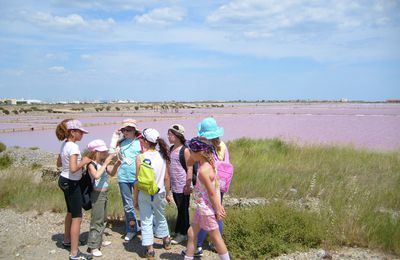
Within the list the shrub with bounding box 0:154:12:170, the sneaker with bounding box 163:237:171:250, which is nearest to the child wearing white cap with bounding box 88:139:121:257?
the sneaker with bounding box 163:237:171:250

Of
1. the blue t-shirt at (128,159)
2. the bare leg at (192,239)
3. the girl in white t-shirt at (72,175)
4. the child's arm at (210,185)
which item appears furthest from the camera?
the blue t-shirt at (128,159)

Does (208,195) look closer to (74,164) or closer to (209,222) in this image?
(209,222)

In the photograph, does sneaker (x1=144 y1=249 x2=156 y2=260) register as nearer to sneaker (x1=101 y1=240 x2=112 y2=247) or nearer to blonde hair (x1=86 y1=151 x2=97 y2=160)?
sneaker (x1=101 y1=240 x2=112 y2=247)

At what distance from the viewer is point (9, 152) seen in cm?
1791

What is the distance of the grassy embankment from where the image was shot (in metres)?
5.38

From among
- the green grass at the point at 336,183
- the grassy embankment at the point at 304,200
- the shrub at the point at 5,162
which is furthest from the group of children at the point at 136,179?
the shrub at the point at 5,162

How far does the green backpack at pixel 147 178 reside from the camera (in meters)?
5.06

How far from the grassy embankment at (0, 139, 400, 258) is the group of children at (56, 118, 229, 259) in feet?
2.85

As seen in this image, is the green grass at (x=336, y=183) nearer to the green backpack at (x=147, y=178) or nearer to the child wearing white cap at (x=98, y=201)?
the green backpack at (x=147, y=178)

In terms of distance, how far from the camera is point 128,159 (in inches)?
222

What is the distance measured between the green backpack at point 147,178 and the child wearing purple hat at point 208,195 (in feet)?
2.36

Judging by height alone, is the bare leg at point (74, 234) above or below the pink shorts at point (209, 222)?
below

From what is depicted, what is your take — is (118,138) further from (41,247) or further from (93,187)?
(41,247)

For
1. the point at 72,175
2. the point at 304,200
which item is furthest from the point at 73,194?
the point at 304,200
